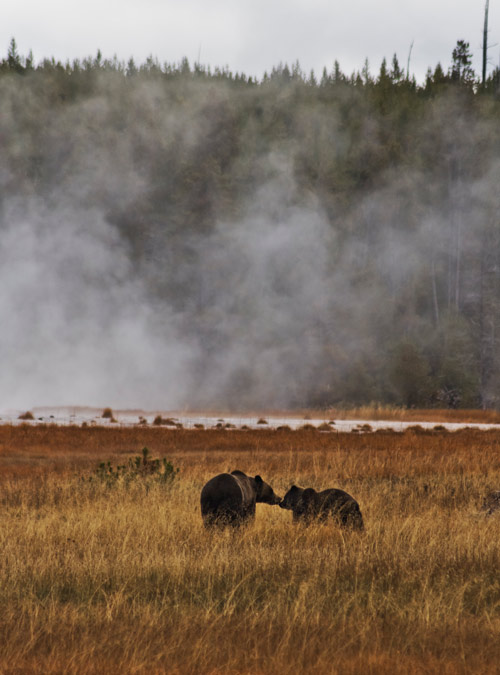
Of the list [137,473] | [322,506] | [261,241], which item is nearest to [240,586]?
[322,506]

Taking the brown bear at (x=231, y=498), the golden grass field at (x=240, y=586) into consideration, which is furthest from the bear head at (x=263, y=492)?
the golden grass field at (x=240, y=586)

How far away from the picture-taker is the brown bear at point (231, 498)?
9.16 meters

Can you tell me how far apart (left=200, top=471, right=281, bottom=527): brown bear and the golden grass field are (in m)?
0.22

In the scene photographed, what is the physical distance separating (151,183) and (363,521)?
62640 mm

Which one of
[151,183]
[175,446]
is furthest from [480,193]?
[175,446]

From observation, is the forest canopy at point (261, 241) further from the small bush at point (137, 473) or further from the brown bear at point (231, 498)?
the brown bear at point (231, 498)

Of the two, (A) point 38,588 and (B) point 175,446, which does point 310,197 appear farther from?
(A) point 38,588

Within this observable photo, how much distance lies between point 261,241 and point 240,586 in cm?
5825

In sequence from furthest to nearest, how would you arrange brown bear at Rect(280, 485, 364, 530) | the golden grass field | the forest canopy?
the forest canopy
brown bear at Rect(280, 485, 364, 530)
the golden grass field

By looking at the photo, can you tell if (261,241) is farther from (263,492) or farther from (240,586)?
(240,586)

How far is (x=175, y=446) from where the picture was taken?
22.2 m

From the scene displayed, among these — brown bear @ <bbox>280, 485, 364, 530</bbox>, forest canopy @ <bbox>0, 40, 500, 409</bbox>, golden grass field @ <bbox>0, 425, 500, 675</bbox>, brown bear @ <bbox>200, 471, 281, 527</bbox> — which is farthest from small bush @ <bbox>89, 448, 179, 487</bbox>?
forest canopy @ <bbox>0, 40, 500, 409</bbox>

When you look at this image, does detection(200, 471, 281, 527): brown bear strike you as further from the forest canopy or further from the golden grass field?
the forest canopy

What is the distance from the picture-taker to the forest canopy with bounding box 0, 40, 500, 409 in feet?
187
